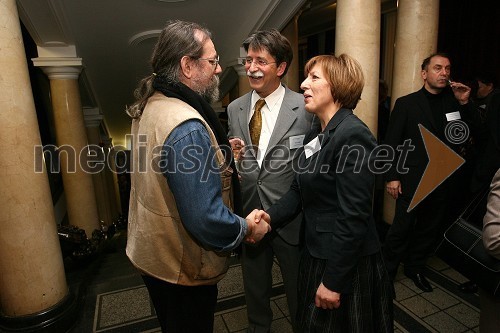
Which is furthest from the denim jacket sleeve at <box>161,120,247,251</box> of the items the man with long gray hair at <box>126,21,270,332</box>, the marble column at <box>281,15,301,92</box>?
the marble column at <box>281,15,301,92</box>

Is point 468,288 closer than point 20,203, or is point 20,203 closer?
point 20,203

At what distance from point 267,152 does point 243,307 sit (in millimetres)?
1304

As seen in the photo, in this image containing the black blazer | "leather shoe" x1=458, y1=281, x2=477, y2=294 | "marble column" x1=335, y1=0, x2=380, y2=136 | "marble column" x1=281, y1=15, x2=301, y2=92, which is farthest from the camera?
"marble column" x1=281, y1=15, x2=301, y2=92

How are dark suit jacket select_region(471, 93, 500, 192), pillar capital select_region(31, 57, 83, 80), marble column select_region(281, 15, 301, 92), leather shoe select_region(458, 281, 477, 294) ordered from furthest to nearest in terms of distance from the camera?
1. marble column select_region(281, 15, 301, 92)
2. pillar capital select_region(31, 57, 83, 80)
3. leather shoe select_region(458, 281, 477, 294)
4. dark suit jacket select_region(471, 93, 500, 192)

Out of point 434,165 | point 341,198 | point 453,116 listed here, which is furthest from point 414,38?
point 341,198

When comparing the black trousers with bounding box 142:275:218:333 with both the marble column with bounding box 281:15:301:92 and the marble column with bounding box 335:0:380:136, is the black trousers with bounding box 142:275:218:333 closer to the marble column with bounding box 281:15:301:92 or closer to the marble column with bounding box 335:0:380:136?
the marble column with bounding box 335:0:380:136

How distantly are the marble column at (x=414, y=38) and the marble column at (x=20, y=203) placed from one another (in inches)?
127

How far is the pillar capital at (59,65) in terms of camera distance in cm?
478

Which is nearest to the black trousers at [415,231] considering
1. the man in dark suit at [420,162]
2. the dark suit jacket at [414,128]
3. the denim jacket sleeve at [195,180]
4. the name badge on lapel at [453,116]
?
the man in dark suit at [420,162]

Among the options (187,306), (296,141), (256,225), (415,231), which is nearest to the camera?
(187,306)

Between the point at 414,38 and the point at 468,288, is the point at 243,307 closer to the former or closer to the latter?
the point at 468,288

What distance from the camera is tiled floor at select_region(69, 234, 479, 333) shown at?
2.34 metres

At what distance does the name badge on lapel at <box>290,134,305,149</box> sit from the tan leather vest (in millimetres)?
634

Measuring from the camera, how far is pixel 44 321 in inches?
91.6
